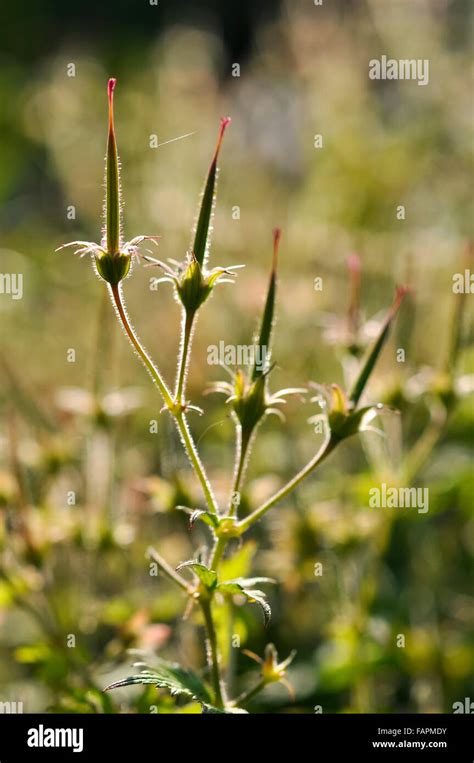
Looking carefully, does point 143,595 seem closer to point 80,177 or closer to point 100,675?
point 100,675

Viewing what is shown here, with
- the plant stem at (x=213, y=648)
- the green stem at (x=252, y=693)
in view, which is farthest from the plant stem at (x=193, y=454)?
the green stem at (x=252, y=693)

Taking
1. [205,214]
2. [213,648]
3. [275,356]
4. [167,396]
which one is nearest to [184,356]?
[167,396]

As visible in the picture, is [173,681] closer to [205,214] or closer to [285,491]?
[285,491]

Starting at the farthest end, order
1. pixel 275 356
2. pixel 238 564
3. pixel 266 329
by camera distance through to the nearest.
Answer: pixel 275 356 < pixel 238 564 < pixel 266 329

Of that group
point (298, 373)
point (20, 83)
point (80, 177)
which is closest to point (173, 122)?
point (80, 177)

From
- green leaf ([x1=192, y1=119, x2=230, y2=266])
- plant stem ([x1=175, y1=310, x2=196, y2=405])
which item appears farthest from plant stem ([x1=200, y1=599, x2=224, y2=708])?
green leaf ([x1=192, y1=119, x2=230, y2=266])

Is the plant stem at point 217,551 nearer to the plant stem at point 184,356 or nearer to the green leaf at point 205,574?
the green leaf at point 205,574
